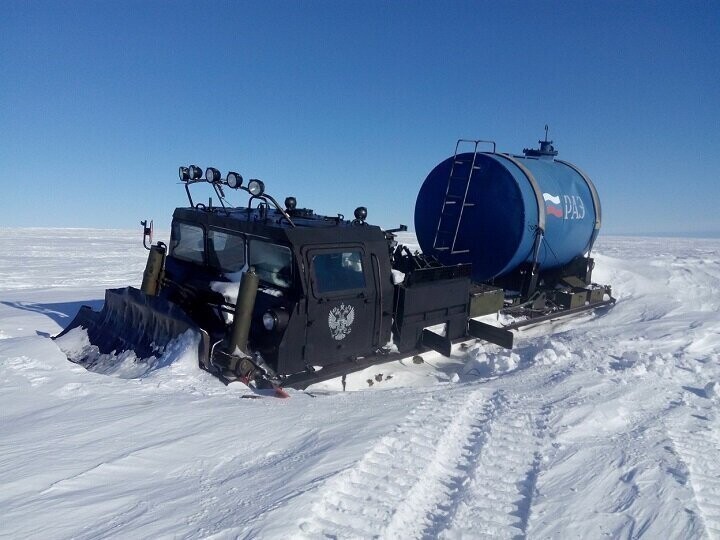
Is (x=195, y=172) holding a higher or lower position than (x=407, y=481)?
higher

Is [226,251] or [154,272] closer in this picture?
[226,251]

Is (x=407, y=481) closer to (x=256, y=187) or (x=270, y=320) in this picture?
(x=270, y=320)

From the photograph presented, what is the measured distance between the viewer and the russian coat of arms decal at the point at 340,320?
5.45m

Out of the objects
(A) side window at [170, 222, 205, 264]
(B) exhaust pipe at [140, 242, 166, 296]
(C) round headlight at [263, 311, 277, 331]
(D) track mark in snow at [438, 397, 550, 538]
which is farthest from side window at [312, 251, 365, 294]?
(B) exhaust pipe at [140, 242, 166, 296]

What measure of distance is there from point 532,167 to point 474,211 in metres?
1.31

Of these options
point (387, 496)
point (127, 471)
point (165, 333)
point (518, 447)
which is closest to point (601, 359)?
point (518, 447)

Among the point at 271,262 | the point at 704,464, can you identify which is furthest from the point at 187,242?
the point at 704,464

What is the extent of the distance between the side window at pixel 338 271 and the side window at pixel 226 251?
3.26 feet

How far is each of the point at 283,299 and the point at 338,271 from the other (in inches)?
25.1

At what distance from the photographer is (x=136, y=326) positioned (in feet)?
18.6

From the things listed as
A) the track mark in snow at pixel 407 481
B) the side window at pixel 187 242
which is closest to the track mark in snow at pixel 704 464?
the track mark in snow at pixel 407 481

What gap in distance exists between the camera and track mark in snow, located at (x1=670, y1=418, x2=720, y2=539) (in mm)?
3029

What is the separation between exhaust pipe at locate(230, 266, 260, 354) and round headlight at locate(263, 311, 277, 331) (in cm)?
15

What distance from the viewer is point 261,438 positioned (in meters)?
3.70
